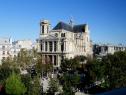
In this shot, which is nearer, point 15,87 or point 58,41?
point 15,87

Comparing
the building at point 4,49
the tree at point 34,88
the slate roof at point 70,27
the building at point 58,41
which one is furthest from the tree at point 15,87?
the slate roof at point 70,27

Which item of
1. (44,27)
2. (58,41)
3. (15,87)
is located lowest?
(15,87)

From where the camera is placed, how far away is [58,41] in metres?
67.5

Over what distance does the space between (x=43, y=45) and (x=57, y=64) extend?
652 cm

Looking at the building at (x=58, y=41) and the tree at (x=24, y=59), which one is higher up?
the building at (x=58, y=41)

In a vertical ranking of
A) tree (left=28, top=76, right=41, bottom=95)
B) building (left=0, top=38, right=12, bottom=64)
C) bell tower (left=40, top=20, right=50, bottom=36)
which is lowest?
tree (left=28, top=76, right=41, bottom=95)

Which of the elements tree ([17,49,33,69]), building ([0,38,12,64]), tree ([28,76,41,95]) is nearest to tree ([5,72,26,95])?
tree ([28,76,41,95])

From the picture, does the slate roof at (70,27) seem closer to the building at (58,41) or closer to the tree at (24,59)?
the building at (58,41)

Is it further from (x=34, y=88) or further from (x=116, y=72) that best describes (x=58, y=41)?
Result: (x=34, y=88)

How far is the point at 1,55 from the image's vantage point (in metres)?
67.9

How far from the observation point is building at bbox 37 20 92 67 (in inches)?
2640

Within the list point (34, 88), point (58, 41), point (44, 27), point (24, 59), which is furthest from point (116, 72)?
point (44, 27)

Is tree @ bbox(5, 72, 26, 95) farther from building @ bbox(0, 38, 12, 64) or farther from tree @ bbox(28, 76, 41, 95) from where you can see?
building @ bbox(0, 38, 12, 64)

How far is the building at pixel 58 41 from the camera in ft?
220
